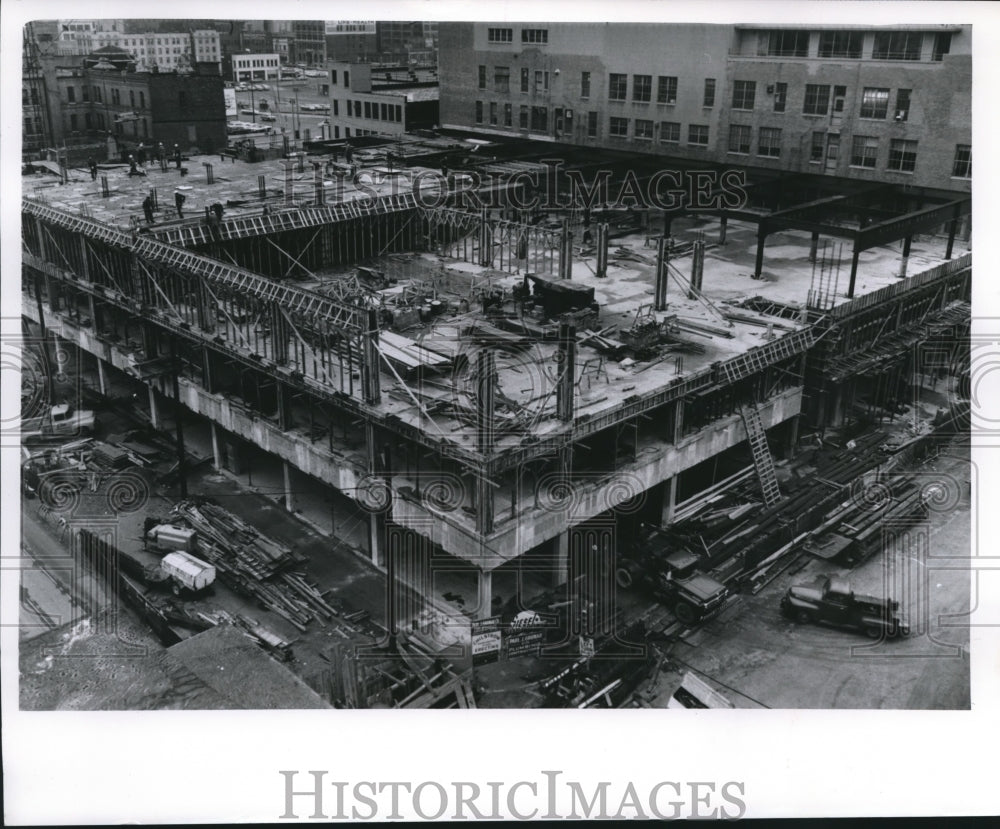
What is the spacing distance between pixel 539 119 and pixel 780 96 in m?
17.8

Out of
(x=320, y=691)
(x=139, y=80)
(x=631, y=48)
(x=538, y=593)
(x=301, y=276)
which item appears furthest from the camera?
(x=139, y=80)

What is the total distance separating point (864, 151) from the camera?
2393 inches

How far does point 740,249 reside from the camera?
199 feet

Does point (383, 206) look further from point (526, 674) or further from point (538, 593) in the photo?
point (526, 674)

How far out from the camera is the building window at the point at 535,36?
2608 inches

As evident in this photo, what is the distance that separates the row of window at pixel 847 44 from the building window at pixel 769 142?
5.03 meters

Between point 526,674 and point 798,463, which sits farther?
point 798,463

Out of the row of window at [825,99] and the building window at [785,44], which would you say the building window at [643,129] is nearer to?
the row of window at [825,99]

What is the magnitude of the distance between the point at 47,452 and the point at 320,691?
2256cm

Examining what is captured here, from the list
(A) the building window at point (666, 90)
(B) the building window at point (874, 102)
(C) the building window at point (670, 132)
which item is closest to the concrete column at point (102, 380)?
(C) the building window at point (670, 132)

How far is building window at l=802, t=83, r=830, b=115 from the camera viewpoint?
2379 inches

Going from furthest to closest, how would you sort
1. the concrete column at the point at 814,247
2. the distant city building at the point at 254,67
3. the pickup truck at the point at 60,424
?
the distant city building at the point at 254,67 < the concrete column at the point at 814,247 < the pickup truck at the point at 60,424

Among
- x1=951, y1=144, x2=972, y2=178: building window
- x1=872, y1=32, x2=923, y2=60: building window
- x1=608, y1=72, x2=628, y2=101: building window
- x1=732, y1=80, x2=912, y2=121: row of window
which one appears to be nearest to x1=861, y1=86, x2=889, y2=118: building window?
x1=732, y1=80, x2=912, y2=121: row of window

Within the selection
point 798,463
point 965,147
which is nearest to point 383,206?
point 798,463
